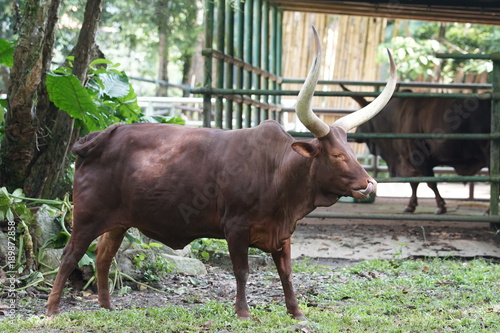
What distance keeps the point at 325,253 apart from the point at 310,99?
3304 millimetres

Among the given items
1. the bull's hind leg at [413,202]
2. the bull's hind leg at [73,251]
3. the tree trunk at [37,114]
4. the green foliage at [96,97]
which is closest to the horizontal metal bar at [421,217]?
the bull's hind leg at [413,202]

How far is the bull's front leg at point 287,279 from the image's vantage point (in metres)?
4.91

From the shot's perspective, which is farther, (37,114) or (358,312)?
(37,114)

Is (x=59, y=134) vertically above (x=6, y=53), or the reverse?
(x=6, y=53)

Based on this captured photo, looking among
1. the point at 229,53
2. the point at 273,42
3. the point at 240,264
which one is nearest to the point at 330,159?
the point at 240,264

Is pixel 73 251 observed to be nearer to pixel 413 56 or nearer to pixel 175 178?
pixel 175 178

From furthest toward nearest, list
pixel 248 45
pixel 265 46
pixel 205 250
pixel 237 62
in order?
1. pixel 265 46
2. pixel 248 45
3. pixel 237 62
4. pixel 205 250

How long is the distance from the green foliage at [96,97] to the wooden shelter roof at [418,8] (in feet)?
12.5

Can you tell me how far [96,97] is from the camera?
6.78 meters

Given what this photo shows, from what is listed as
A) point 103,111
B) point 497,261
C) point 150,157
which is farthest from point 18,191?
point 497,261

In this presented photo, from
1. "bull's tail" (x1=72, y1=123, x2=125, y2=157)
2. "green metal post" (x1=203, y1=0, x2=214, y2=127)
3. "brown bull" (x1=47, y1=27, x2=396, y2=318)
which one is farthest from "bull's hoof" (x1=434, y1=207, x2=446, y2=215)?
"bull's tail" (x1=72, y1=123, x2=125, y2=157)

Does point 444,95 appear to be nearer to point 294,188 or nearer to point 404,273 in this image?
point 404,273

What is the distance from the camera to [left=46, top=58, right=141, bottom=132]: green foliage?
6090 millimetres

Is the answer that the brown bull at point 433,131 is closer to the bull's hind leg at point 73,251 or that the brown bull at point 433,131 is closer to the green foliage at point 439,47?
the green foliage at point 439,47
